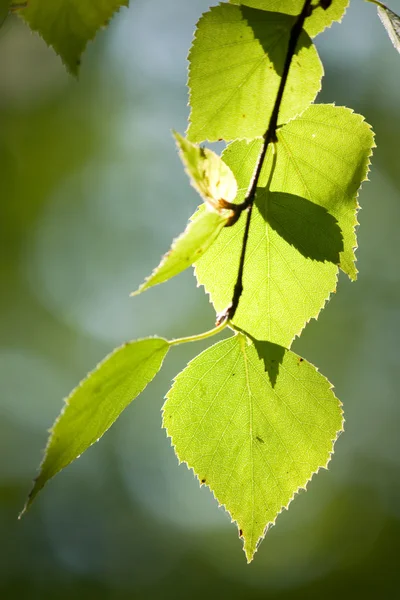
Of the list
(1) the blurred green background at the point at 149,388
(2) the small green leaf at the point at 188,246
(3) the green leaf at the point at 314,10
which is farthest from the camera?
(1) the blurred green background at the point at 149,388

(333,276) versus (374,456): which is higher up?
(333,276)

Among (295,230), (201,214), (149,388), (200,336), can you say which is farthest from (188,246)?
(149,388)

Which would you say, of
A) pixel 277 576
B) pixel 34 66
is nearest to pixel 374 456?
pixel 277 576

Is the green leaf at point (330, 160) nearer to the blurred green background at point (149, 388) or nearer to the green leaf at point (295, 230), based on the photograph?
the green leaf at point (295, 230)

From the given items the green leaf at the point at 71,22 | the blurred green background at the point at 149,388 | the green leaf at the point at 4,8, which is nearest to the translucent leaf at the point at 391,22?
the green leaf at the point at 71,22

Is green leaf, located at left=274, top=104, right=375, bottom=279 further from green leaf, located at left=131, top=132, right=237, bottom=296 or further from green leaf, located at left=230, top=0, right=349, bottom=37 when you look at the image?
green leaf, located at left=131, top=132, right=237, bottom=296

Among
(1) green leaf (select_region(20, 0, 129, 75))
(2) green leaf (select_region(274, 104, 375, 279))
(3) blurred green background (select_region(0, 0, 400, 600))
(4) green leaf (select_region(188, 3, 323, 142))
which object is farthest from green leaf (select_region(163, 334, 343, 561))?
(3) blurred green background (select_region(0, 0, 400, 600))

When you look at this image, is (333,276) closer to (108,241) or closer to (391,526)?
(391,526)
